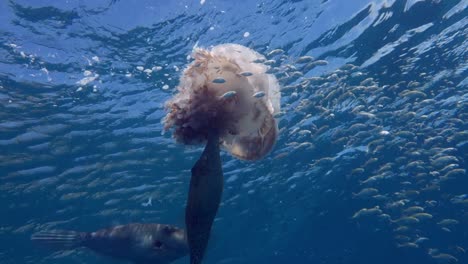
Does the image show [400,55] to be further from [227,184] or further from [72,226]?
[72,226]

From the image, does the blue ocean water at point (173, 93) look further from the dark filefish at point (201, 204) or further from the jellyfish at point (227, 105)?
the dark filefish at point (201, 204)

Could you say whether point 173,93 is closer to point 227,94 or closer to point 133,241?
point 133,241

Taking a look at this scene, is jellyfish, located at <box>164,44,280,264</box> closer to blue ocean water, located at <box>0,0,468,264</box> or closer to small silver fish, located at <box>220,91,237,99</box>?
small silver fish, located at <box>220,91,237,99</box>

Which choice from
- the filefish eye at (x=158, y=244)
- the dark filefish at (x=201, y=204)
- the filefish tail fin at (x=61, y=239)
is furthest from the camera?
the filefish tail fin at (x=61, y=239)

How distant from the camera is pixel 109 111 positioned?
14.7 meters

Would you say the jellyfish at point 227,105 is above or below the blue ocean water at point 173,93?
below

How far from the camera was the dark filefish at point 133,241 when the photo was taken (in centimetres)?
891

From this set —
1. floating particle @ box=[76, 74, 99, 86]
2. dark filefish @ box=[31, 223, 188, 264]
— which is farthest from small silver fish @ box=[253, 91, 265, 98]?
floating particle @ box=[76, 74, 99, 86]

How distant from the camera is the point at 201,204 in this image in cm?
269

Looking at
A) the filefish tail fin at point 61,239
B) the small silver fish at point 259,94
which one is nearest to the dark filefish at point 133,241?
the filefish tail fin at point 61,239

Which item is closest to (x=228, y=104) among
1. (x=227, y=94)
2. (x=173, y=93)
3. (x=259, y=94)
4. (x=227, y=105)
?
(x=227, y=105)

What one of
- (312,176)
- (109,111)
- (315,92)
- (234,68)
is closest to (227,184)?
(312,176)

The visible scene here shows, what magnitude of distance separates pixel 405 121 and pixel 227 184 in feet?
38.1

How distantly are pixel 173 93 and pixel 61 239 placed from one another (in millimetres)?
6209
